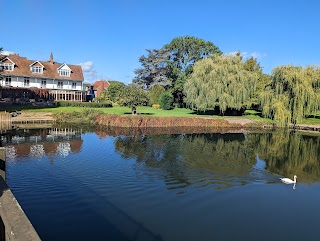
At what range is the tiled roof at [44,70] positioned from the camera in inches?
2618

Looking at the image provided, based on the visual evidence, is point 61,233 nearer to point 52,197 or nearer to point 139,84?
point 52,197

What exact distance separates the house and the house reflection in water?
107 ft

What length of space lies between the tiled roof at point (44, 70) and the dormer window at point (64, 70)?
804mm

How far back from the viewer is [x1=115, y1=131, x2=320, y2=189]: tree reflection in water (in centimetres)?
1897

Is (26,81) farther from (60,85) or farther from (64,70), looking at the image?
(64,70)

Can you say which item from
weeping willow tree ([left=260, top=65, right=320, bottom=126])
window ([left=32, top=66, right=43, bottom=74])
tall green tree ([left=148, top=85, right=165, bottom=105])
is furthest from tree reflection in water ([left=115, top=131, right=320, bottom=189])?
window ([left=32, top=66, right=43, bottom=74])

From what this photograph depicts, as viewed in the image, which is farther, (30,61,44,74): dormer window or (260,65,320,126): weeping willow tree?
(30,61,44,74): dormer window

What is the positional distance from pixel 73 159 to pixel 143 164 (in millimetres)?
5472

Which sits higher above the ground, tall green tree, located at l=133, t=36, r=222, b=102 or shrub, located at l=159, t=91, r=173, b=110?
tall green tree, located at l=133, t=36, r=222, b=102

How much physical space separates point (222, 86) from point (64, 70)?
40.3 m

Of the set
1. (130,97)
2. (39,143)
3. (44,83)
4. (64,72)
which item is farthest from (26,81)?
(39,143)

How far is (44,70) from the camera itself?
7019cm

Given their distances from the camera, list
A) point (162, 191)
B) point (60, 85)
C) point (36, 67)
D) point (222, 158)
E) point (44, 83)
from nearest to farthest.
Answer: point (162, 191)
point (222, 158)
point (36, 67)
point (44, 83)
point (60, 85)

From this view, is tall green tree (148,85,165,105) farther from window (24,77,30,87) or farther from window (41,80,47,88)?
window (24,77,30,87)
